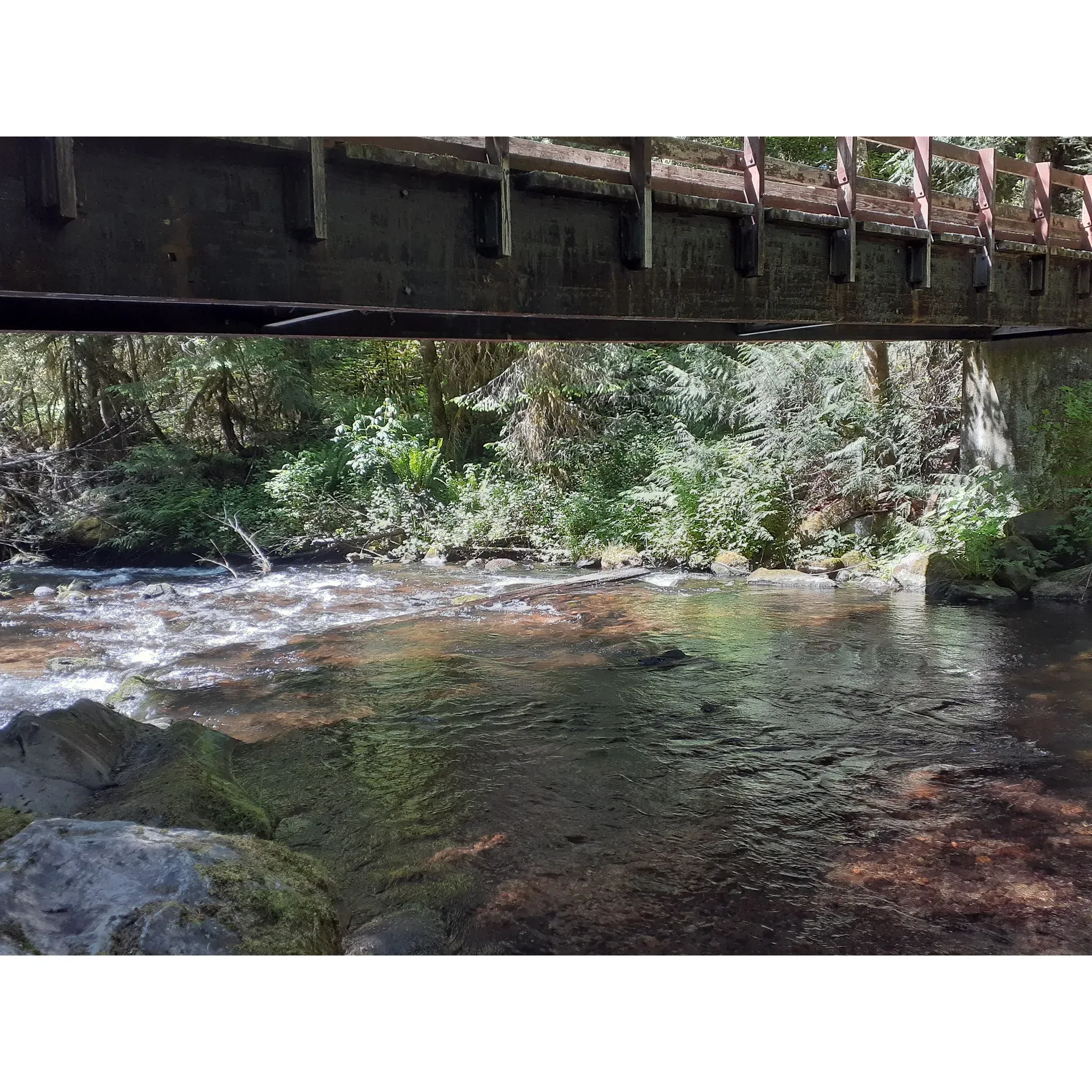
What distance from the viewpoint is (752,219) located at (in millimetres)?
8688

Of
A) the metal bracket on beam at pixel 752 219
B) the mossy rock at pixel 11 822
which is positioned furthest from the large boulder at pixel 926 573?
the mossy rock at pixel 11 822

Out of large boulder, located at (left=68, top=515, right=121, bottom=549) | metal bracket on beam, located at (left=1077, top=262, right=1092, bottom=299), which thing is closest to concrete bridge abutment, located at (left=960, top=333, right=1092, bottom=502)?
metal bracket on beam, located at (left=1077, top=262, right=1092, bottom=299)

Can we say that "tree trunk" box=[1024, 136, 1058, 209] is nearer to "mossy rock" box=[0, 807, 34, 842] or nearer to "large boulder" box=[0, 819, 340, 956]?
"large boulder" box=[0, 819, 340, 956]

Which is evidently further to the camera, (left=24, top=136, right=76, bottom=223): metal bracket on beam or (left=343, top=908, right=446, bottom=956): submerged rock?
(left=24, top=136, right=76, bottom=223): metal bracket on beam

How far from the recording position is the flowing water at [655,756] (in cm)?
504

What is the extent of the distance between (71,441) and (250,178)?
20.0m

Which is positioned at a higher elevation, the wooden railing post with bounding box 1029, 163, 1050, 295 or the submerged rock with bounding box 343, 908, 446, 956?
the wooden railing post with bounding box 1029, 163, 1050, 295

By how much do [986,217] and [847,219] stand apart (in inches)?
116

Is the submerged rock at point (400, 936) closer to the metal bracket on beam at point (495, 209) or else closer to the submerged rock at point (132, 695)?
the metal bracket on beam at point (495, 209)

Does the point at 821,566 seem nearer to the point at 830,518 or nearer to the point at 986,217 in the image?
the point at 830,518

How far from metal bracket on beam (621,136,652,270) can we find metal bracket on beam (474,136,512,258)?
1.18m

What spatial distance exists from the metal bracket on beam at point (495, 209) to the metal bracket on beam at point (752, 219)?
2.65 metres

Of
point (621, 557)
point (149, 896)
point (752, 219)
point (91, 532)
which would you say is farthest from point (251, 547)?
point (149, 896)

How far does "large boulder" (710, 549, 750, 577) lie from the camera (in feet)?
54.6
